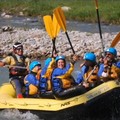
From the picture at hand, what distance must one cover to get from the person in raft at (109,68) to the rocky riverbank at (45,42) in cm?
692

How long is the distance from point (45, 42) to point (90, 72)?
8.80 metres

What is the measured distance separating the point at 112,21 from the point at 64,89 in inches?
659

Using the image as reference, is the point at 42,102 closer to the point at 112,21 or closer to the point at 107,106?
the point at 107,106

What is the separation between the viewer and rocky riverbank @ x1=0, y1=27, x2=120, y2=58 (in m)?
16.1

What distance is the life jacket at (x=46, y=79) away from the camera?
8.81m

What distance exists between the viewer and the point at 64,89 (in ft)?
27.7

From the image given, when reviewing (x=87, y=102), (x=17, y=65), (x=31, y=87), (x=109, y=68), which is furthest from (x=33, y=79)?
(x=109, y=68)

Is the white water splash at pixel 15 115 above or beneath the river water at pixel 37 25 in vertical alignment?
above

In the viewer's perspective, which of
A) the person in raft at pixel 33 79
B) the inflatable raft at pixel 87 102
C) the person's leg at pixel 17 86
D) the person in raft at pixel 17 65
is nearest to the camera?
the inflatable raft at pixel 87 102

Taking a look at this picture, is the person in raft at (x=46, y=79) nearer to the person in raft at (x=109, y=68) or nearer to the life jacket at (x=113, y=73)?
the person in raft at (x=109, y=68)

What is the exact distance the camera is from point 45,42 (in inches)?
683

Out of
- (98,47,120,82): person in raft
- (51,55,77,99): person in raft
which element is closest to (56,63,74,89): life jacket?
(51,55,77,99): person in raft

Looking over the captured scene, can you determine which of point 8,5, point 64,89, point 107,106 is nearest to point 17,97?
point 64,89

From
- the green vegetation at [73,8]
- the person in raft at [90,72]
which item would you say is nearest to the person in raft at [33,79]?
the person in raft at [90,72]
